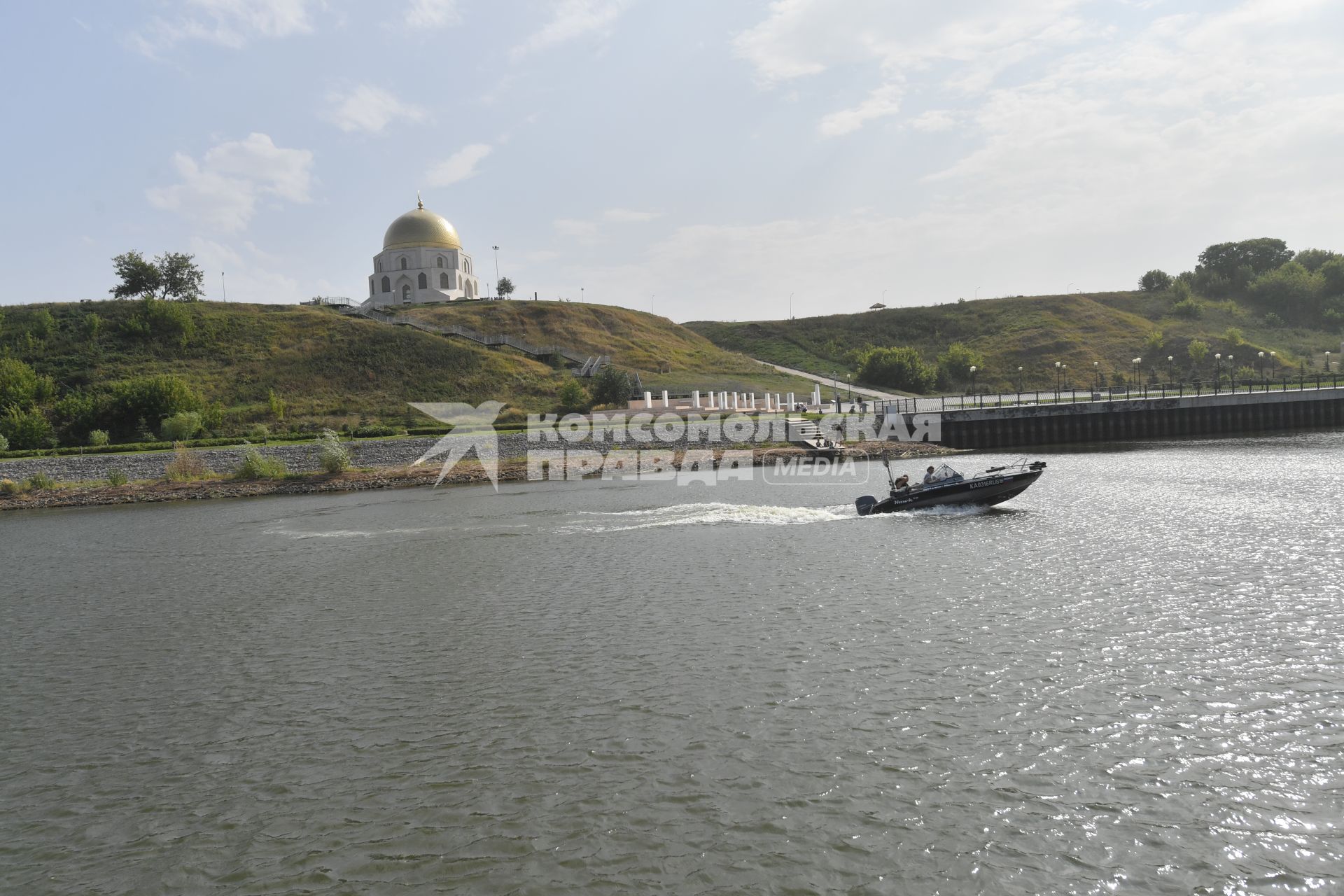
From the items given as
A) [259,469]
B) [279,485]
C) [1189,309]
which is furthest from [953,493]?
[1189,309]

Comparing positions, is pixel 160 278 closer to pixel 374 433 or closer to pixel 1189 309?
pixel 374 433

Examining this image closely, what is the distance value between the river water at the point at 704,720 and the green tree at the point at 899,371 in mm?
79405

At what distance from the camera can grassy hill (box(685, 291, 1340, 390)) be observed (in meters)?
118

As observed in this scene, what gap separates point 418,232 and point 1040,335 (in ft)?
311

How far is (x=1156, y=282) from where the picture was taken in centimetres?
15575

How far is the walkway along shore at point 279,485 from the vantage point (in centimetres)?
4897

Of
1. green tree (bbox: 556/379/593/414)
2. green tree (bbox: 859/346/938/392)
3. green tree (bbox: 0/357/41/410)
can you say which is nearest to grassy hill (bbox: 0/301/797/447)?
green tree (bbox: 0/357/41/410)

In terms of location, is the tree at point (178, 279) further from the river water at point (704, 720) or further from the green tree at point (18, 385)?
the river water at point (704, 720)

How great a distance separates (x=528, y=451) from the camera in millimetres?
58750

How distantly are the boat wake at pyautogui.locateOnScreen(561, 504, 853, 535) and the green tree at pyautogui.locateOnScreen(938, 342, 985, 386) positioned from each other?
8577 centimetres

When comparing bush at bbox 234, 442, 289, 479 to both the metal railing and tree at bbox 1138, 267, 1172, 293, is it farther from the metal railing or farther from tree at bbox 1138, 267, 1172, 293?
tree at bbox 1138, 267, 1172, 293

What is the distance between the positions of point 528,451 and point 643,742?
47882 millimetres

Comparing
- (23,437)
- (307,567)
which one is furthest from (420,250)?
(307,567)

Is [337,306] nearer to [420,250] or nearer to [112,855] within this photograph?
→ [420,250]
